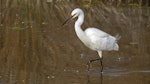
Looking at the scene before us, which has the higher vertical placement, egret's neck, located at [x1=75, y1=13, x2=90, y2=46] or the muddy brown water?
egret's neck, located at [x1=75, y1=13, x2=90, y2=46]

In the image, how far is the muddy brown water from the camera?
11109mm

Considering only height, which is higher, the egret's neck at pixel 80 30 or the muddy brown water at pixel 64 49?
the egret's neck at pixel 80 30

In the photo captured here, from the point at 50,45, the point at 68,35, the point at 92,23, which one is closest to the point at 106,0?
the point at 92,23

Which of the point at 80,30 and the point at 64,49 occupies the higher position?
the point at 80,30

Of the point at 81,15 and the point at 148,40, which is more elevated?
the point at 81,15

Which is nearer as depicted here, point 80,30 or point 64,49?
point 80,30

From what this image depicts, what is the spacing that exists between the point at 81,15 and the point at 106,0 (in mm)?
12054

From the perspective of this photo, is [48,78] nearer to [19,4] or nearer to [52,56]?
[52,56]

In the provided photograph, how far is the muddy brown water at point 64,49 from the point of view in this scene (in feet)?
36.4

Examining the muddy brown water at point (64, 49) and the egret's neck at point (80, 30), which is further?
the egret's neck at point (80, 30)

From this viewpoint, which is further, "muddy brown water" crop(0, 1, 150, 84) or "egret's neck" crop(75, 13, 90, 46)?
"egret's neck" crop(75, 13, 90, 46)

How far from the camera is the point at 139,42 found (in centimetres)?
1555

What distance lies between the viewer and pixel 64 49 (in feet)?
46.3

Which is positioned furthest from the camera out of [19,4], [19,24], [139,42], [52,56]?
[19,4]
